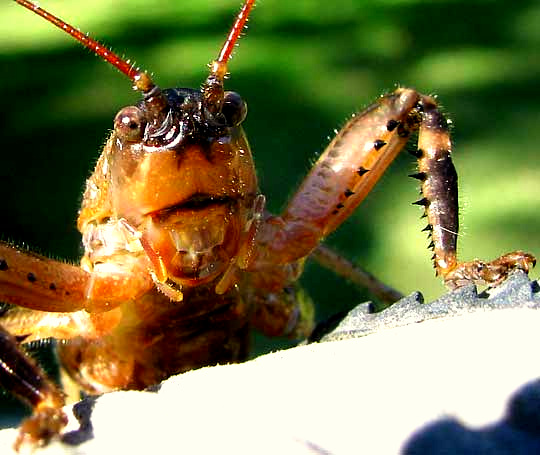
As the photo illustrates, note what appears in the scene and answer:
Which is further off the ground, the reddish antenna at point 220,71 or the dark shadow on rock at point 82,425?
the reddish antenna at point 220,71

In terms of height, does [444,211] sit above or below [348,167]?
below

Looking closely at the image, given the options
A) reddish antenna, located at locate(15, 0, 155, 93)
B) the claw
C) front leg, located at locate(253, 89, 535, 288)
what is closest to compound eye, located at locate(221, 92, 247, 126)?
reddish antenna, located at locate(15, 0, 155, 93)

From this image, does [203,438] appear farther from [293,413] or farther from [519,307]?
[519,307]

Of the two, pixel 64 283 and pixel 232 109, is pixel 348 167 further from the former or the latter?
pixel 64 283

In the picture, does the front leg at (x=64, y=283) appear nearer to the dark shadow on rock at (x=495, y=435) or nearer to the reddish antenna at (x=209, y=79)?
the reddish antenna at (x=209, y=79)

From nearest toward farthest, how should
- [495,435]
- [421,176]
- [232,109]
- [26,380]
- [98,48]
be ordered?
[495,435], [26,380], [98,48], [232,109], [421,176]

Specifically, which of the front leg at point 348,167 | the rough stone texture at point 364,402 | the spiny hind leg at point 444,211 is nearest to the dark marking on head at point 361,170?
the front leg at point 348,167

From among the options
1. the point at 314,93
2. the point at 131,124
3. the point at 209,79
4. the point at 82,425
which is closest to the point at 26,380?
the point at 82,425
